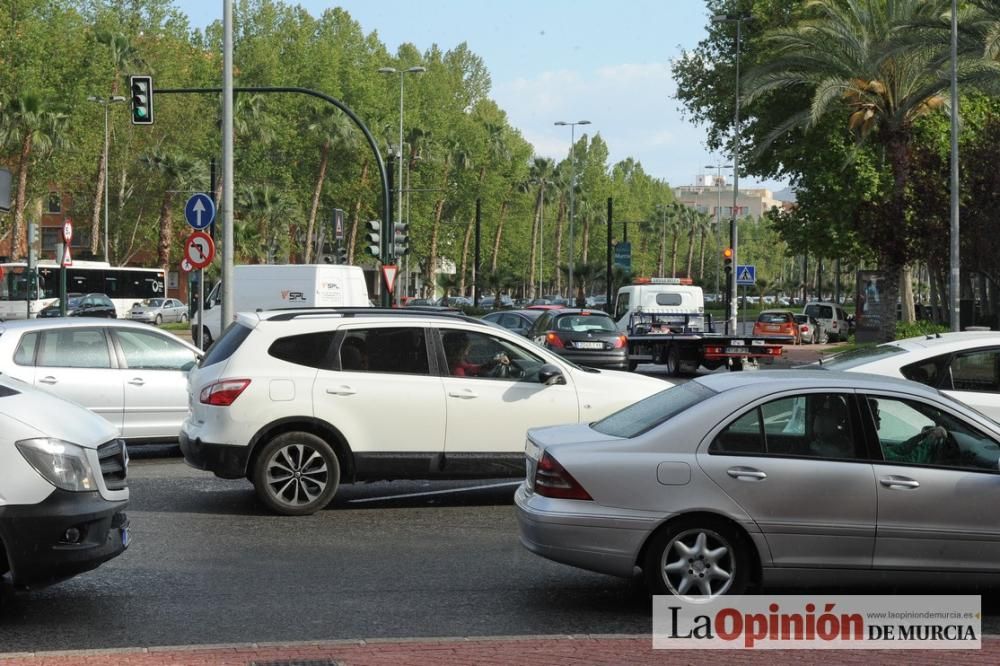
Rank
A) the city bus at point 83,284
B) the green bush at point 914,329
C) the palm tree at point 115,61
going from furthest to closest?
1. the palm tree at point 115,61
2. the city bus at point 83,284
3. the green bush at point 914,329

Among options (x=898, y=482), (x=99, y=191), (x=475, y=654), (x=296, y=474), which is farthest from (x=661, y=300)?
(x=99, y=191)

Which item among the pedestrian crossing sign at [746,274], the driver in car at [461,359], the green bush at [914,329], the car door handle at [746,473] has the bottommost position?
the car door handle at [746,473]

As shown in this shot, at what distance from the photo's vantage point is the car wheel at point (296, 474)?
1055 centimetres

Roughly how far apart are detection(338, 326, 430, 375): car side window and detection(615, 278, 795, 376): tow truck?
16511mm

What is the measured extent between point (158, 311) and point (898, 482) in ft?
218

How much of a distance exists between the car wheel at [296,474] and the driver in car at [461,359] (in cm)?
123

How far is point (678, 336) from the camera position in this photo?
94.8ft

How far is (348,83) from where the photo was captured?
A: 3182 inches

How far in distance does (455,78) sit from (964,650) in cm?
9759

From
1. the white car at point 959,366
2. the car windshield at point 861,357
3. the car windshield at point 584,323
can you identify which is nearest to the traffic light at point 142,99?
the car windshield at point 584,323

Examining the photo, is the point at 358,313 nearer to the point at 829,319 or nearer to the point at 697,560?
the point at 697,560

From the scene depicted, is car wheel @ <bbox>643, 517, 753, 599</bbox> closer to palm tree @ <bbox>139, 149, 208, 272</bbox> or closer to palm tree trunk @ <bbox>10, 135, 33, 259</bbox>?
palm tree trunk @ <bbox>10, 135, 33, 259</bbox>

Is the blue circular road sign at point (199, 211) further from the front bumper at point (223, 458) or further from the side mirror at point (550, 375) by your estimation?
the side mirror at point (550, 375)

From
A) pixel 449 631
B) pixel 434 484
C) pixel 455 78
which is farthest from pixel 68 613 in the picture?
pixel 455 78
